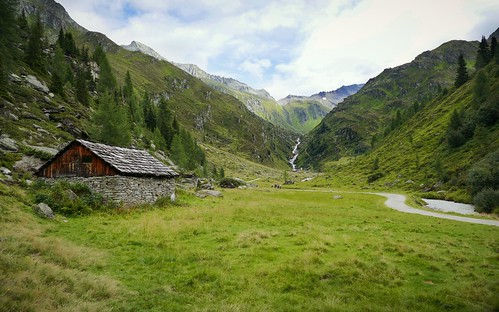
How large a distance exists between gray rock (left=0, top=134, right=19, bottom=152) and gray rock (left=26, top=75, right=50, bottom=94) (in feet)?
92.7

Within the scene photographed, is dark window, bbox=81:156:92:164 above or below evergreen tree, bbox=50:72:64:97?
below

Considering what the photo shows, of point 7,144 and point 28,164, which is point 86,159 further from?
point 7,144

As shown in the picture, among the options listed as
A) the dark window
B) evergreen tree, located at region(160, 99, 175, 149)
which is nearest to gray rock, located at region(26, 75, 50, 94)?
the dark window

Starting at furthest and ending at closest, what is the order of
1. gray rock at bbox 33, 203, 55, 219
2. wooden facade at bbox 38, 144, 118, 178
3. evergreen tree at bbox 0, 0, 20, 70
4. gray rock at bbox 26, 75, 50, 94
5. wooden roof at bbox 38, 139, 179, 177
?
1. gray rock at bbox 26, 75, 50, 94
2. evergreen tree at bbox 0, 0, 20, 70
3. wooden roof at bbox 38, 139, 179, 177
4. wooden facade at bbox 38, 144, 118, 178
5. gray rock at bbox 33, 203, 55, 219

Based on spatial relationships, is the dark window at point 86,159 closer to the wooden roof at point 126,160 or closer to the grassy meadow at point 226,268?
the wooden roof at point 126,160

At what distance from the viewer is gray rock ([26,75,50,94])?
56969 millimetres

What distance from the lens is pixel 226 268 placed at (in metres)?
14.0

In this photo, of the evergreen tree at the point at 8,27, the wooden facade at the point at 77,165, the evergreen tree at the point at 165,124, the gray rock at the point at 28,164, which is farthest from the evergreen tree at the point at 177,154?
the wooden facade at the point at 77,165

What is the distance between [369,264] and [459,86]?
582 ft

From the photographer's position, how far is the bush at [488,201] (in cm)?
4541

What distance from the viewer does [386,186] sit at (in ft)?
345

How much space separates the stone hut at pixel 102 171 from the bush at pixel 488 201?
171 ft

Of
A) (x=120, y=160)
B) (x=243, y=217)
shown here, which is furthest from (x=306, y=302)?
(x=120, y=160)

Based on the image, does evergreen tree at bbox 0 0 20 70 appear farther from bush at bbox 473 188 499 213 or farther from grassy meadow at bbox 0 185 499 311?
bush at bbox 473 188 499 213
